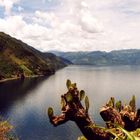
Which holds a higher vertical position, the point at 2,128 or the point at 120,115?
the point at 120,115

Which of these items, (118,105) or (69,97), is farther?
(118,105)

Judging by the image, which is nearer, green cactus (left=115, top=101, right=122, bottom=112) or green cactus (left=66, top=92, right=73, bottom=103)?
green cactus (left=66, top=92, right=73, bottom=103)

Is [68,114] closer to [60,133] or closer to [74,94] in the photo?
[74,94]

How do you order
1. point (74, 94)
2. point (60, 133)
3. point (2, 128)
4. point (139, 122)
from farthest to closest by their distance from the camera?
1. point (60, 133)
2. point (2, 128)
3. point (139, 122)
4. point (74, 94)

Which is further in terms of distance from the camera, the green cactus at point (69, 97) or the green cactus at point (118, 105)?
the green cactus at point (118, 105)

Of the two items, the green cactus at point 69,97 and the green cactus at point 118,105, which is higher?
the green cactus at point 69,97

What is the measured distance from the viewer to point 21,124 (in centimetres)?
12788

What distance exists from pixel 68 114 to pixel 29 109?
143 metres

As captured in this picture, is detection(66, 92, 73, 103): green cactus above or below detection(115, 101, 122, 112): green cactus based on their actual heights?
above

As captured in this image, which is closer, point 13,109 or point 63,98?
point 63,98

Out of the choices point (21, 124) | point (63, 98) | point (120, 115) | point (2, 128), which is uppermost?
point (63, 98)

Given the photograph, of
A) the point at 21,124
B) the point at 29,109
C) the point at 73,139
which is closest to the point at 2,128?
the point at 73,139

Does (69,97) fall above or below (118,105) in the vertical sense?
above

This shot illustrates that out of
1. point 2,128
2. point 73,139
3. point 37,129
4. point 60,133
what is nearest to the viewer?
point 2,128
